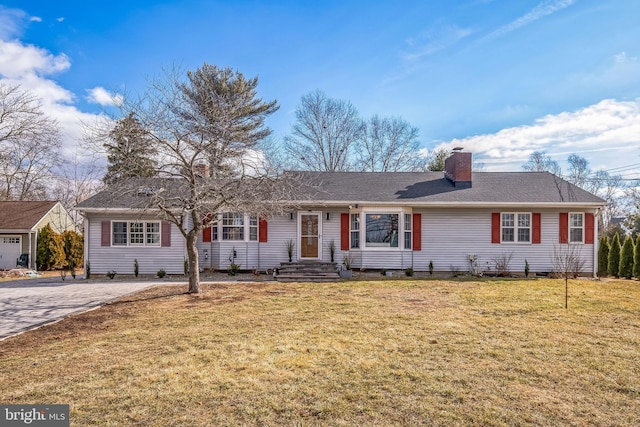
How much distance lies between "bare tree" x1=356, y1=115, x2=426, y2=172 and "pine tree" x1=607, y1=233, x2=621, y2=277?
1547 centimetres

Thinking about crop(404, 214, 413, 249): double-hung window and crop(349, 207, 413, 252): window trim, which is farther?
crop(404, 214, 413, 249): double-hung window

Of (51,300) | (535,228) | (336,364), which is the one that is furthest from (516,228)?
(51,300)

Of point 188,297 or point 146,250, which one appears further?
point 146,250

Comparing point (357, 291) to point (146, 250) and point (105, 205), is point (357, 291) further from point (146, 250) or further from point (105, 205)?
point (105, 205)

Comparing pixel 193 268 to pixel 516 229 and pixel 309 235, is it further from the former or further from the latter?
pixel 516 229

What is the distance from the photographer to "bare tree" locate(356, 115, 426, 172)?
29.3m

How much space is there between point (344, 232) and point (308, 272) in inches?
89.6

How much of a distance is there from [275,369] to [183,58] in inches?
348

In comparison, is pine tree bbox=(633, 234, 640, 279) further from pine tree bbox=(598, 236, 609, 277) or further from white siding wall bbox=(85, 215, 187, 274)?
white siding wall bbox=(85, 215, 187, 274)

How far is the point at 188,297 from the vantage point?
374 inches

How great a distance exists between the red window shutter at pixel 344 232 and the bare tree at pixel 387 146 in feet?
51.6

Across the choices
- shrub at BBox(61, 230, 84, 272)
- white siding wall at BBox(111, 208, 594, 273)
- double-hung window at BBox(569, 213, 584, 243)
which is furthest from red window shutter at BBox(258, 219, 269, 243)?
shrub at BBox(61, 230, 84, 272)

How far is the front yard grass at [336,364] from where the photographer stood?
3.39 m

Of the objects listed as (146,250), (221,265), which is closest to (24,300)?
(146,250)
